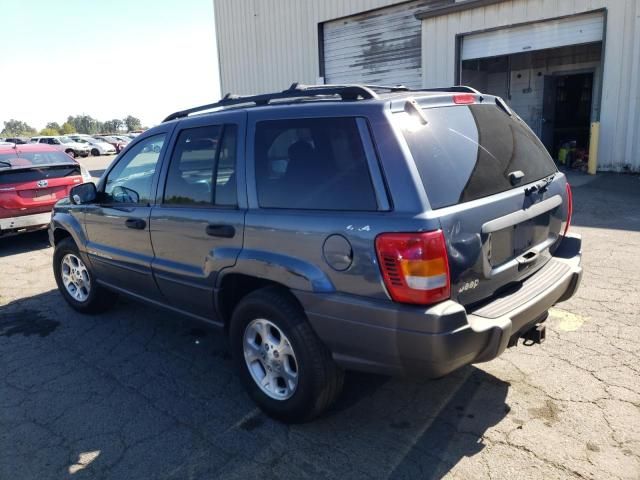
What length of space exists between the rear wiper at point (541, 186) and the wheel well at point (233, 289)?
5.42 feet

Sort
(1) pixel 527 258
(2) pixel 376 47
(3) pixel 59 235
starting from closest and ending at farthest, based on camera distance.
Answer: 1. (1) pixel 527 258
2. (3) pixel 59 235
3. (2) pixel 376 47

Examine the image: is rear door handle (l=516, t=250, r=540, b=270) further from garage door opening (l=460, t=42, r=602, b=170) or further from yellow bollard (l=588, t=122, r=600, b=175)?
garage door opening (l=460, t=42, r=602, b=170)

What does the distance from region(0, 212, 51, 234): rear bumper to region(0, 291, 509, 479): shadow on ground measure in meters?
4.09

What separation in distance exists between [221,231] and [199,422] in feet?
3.86

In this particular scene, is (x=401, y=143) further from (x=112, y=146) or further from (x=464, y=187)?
(x=112, y=146)

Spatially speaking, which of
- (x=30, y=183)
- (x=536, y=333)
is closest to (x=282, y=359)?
(x=536, y=333)

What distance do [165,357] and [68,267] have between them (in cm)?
188

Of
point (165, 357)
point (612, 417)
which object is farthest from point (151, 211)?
point (612, 417)

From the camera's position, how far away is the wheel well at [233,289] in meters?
3.20

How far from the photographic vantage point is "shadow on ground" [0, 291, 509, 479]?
8.93ft

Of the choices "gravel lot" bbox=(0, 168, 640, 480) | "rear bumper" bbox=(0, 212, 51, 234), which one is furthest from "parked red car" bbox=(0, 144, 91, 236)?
"gravel lot" bbox=(0, 168, 640, 480)

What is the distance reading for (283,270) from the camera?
282 cm

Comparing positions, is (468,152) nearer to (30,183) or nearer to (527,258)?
(527,258)

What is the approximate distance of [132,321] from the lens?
4.82 m
